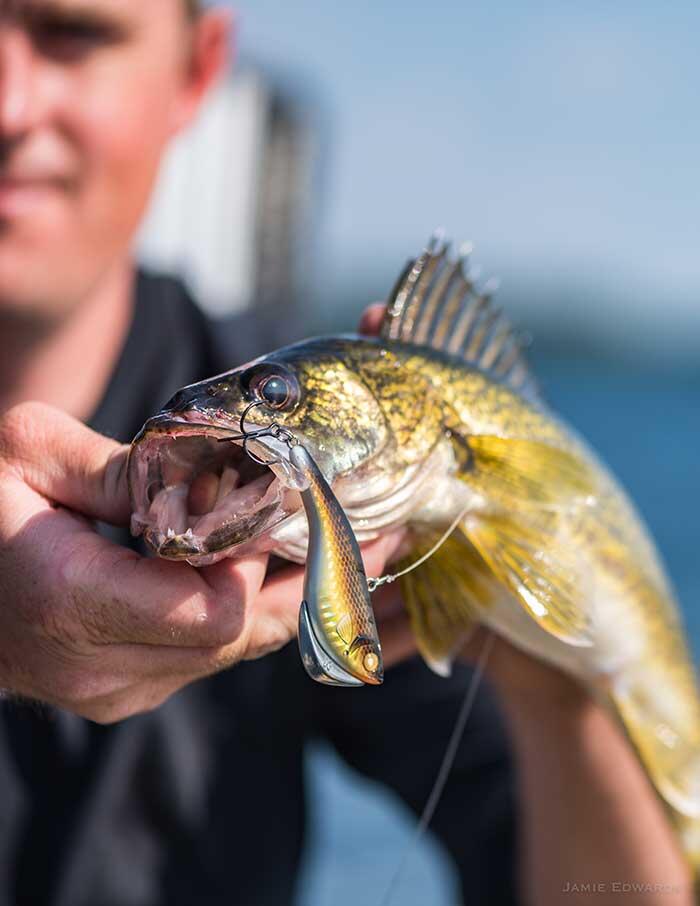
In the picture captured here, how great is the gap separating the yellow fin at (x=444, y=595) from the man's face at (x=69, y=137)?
171cm

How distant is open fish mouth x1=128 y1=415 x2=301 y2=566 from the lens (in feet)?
4.15

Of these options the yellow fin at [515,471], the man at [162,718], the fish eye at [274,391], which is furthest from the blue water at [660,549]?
the fish eye at [274,391]

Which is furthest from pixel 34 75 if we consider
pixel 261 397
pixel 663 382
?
pixel 663 382

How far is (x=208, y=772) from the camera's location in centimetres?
321

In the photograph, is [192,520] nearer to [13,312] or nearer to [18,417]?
[18,417]

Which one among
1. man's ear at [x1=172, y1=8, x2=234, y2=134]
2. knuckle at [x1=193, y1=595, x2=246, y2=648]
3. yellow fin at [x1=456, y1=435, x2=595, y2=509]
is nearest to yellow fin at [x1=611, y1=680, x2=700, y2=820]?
yellow fin at [x1=456, y1=435, x2=595, y2=509]

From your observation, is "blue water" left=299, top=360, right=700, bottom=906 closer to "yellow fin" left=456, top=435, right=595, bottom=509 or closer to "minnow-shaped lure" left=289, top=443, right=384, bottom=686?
"yellow fin" left=456, top=435, right=595, bottom=509

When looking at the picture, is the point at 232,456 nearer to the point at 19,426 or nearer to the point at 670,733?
the point at 19,426

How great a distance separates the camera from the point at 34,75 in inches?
114

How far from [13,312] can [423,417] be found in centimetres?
176

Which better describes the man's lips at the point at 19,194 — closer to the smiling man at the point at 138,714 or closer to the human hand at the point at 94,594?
the smiling man at the point at 138,714

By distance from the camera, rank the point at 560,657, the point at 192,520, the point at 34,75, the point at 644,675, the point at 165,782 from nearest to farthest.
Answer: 1. the point at 192,520
2. the point at 560,657
3. the point at 644,675
4. the point at 34,75
5. the point at 165,782

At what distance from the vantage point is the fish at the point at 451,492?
1.33 meters

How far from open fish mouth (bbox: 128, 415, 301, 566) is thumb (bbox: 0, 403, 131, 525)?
0.32 feet
